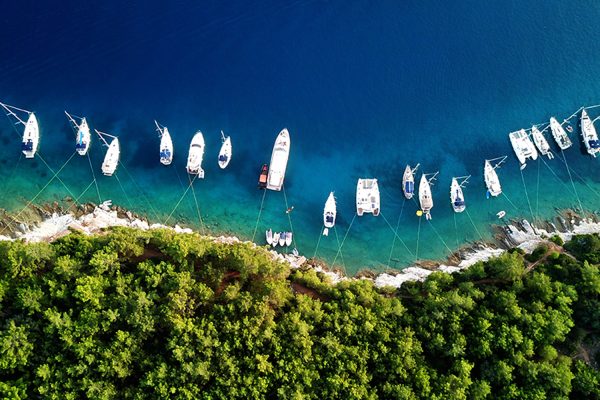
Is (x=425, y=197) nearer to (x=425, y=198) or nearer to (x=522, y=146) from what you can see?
(x=425, y=198)

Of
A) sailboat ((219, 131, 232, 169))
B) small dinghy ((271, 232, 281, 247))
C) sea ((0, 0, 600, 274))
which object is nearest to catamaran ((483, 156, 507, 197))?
sea ((0, 0, 600, 274))

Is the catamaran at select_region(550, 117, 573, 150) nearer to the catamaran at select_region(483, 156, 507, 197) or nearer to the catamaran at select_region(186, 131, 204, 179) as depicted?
the catamaran at select_region(483, 156, 507, 197)

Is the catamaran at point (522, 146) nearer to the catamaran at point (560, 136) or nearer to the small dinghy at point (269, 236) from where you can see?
the catamaran at point (560, 136)

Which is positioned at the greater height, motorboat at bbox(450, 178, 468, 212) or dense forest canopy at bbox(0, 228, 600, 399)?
motorboat at bbox(450, 178, 468, 212)

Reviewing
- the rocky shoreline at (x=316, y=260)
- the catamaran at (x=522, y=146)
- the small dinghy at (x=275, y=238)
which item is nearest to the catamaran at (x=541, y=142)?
the catamaran at (x=522, y=146)

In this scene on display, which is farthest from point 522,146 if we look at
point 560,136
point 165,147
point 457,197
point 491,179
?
point 165,147
